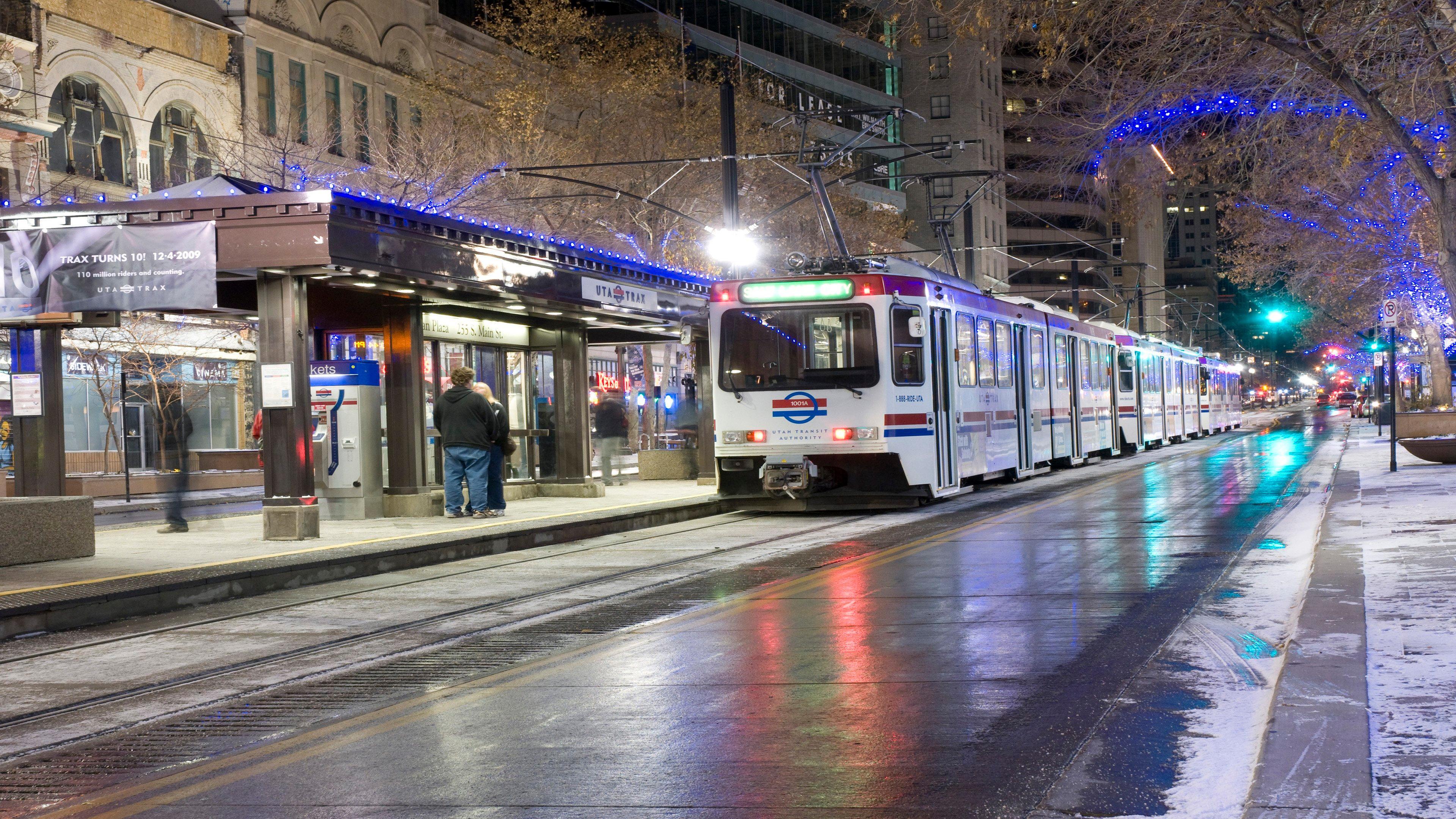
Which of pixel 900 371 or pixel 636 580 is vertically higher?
pixel 900 371

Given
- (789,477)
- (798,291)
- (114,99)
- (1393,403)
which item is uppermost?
(114,99)

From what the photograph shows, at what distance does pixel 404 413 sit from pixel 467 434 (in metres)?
1.36

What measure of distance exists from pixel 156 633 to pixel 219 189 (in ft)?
23.3

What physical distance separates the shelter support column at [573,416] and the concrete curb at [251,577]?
4.73 meters

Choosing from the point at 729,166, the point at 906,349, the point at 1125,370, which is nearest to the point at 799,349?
the point at 906,349

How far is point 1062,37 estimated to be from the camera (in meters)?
12.1

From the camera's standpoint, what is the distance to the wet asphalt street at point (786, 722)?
5445 mm

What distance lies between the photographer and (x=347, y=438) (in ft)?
62.0

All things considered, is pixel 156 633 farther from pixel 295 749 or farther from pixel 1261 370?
pixel 1261 370

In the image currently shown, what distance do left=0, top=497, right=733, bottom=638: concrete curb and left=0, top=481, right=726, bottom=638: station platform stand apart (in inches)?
0.4

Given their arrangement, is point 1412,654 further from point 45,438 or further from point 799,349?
point 45,438

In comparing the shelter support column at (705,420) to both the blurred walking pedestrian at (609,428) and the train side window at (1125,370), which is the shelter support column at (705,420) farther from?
the train side window at (1125,370)

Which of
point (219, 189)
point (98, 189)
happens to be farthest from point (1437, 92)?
point (98, 189)

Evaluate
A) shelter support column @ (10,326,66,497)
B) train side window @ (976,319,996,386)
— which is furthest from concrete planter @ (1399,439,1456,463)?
shelter support column @ (10,326,66,497)
